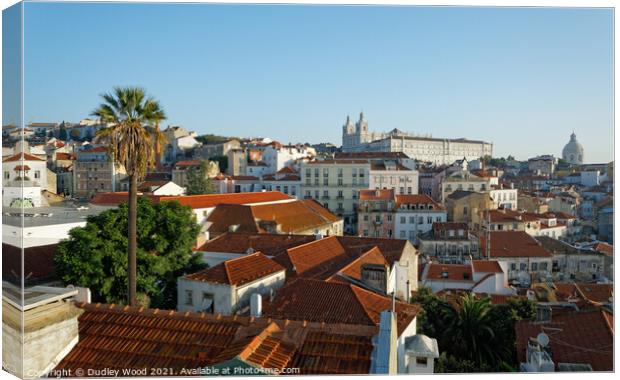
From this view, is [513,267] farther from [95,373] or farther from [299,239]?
[95,373]

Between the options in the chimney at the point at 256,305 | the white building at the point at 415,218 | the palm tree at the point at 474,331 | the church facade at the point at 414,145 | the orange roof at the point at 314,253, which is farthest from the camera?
the church facade at the point at 414,145

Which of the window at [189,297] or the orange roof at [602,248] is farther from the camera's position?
the orange roof at [602,248]

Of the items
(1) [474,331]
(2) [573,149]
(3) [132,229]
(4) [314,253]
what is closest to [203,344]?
(3) [132,229]

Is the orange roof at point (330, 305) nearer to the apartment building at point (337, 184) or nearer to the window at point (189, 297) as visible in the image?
the window at point (189, 297)

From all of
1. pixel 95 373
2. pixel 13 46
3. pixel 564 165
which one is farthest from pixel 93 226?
pixel 564 165

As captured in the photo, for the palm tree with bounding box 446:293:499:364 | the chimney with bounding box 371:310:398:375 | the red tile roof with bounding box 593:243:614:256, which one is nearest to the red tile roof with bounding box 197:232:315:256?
the palm tree with bounding box 446:293:499:364

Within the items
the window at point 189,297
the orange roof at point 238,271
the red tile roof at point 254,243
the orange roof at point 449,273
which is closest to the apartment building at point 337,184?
the orange roof at point 449,273
